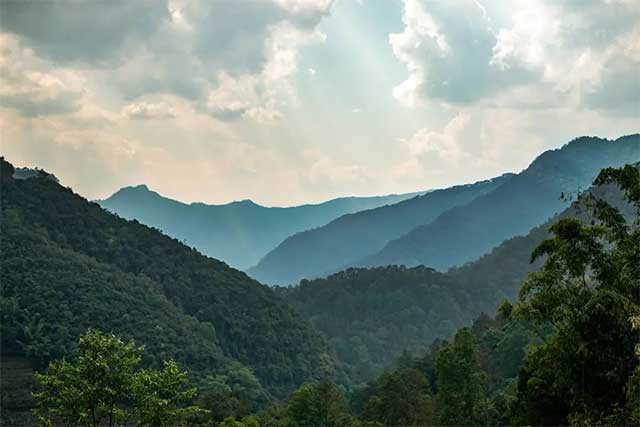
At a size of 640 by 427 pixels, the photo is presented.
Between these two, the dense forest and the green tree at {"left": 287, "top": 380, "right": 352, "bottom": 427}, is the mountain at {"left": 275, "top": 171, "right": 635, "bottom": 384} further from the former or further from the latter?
the green tree at {"left": 287, "top": 380, "right": 352, "bottom": 427}

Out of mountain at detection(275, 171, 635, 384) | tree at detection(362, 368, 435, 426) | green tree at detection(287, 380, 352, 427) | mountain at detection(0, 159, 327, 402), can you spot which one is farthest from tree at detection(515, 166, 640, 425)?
mountain at detection(275, 171, 635, 384)

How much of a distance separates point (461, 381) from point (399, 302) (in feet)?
308

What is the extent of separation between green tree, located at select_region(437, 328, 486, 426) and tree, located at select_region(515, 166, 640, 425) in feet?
37.1

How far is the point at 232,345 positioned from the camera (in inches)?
3147

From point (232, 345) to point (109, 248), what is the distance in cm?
2001

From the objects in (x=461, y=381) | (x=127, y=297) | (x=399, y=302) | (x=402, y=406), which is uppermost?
(x=127, y=297)

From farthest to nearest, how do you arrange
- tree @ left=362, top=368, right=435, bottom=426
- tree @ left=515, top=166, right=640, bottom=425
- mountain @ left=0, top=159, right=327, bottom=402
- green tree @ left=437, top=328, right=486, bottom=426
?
mountain @ left=0, top=159, right=327, bottom=402 → tree @ left=362, top=368, right=435, bottom=426 → green tree @ left=437, top=328, right=486, bottom=426 → tree @ left=515, top=166, right=640, bottom=425

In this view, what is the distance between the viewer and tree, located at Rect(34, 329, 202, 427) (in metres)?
12.0

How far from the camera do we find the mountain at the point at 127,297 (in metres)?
62.8

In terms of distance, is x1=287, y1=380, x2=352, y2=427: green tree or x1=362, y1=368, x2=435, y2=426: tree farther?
x1=287, y1=380, x2=352, y2=427: green tree

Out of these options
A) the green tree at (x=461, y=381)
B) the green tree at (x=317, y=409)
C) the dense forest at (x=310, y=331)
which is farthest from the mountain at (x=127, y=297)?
the green tree at (x=461, y=381)

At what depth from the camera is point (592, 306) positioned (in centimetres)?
1053

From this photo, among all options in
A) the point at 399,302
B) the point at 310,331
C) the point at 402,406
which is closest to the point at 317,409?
the point at 402,406

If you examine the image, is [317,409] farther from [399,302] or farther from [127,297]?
[399,302]
